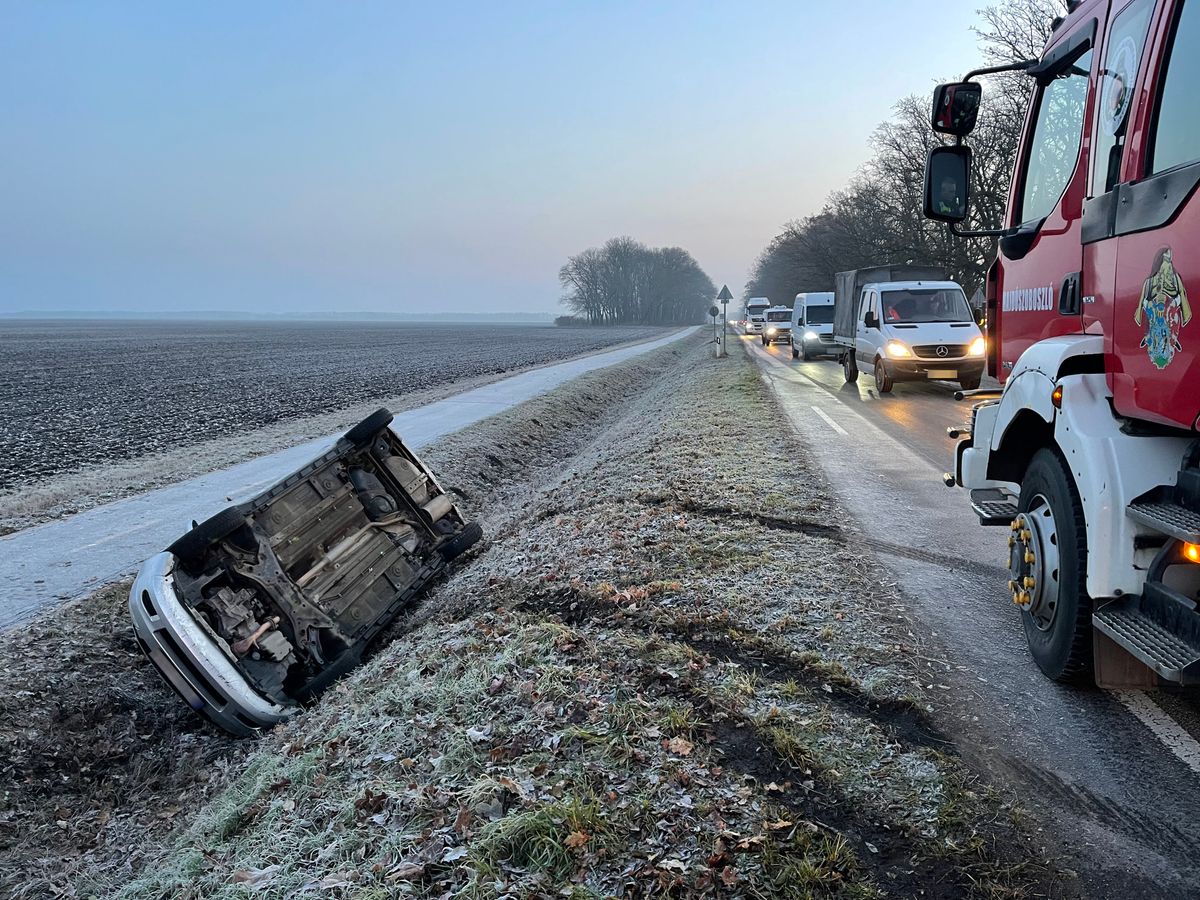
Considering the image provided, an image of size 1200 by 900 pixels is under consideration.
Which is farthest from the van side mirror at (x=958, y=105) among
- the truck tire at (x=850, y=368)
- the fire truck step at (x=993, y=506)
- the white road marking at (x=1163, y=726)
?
the truck tire at (x=850, y=368)

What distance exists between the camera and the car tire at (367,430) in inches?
258

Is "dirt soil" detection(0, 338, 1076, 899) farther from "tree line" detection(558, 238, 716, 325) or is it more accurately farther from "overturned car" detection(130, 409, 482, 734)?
Result: "tree line" detection(558, 238, 716, 325)

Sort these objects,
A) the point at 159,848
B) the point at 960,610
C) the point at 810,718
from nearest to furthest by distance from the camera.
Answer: the point at 810,718 < the point at 159,848 < the point at 960,610

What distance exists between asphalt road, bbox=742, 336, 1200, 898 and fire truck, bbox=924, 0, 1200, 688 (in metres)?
0.21

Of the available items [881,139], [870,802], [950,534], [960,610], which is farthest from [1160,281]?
[881,139]

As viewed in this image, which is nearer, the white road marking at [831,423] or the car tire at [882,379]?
the white road marking at [831,423]

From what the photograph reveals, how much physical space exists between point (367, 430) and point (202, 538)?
1857 millimetres

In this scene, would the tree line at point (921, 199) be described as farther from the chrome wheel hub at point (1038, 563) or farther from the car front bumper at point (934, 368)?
the chrome wheel hub at point (1038, 563)

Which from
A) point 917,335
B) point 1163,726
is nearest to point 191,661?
point 1163,726

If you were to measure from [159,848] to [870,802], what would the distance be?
3407 mm

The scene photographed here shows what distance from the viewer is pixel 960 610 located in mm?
4828

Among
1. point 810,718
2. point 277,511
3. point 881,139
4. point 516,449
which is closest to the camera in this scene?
point 810,718

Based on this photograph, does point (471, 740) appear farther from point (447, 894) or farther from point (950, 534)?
point (950, 534)

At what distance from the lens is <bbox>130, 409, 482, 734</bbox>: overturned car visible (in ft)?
15.0
